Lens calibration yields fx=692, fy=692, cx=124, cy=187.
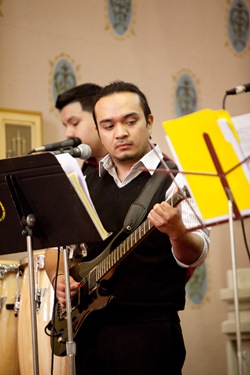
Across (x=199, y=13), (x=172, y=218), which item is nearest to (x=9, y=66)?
(x=199, y=13)

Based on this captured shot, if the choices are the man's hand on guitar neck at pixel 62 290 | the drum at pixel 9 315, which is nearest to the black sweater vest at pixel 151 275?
the man's hand on guitar neck at pixel 62 290

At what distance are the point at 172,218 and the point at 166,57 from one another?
2.75 meters

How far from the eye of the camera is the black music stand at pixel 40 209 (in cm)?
219

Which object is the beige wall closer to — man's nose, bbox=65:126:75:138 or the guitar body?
man's nose, bbox=65:126:75:138

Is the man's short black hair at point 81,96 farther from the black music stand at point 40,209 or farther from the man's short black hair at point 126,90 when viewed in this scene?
the black music stand at point 40,209

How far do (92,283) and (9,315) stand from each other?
41.3 inches

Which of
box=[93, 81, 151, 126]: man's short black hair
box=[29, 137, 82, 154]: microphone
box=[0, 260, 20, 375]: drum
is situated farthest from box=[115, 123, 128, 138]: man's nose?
box=[0, 260, 20, 375]: drum

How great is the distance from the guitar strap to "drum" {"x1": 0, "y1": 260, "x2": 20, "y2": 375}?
116cm

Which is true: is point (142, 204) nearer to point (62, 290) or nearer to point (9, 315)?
point (62, 290)

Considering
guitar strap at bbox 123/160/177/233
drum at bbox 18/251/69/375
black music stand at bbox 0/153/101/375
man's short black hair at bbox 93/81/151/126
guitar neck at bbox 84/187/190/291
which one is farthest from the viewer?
drum at bbox 18/251/69/375

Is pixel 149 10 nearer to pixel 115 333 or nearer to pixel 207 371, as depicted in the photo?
pixel 207 371

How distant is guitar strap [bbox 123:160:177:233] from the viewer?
2480 mm

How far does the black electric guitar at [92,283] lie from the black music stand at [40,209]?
8.2 inches

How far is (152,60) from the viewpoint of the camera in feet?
15.1
